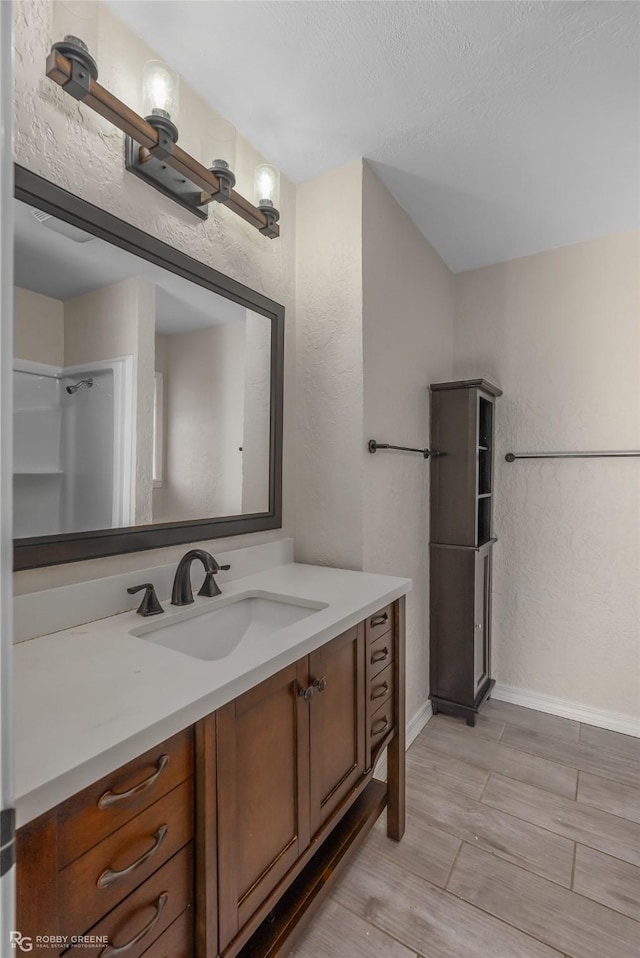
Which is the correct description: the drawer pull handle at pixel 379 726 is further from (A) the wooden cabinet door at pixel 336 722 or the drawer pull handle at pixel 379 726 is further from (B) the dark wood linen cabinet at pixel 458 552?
(B) the dark wood linen cabinet at pixel 458 552

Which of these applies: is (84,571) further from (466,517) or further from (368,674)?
(466,517)

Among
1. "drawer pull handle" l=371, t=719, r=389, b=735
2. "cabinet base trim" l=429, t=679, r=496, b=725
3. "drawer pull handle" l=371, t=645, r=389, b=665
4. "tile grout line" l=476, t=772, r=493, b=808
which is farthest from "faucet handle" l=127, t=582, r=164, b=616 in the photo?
"cabinet base trim" l=429, t=679, r=496, b=725

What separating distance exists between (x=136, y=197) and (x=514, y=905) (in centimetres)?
226

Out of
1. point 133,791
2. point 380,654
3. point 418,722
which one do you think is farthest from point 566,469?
point 133,791

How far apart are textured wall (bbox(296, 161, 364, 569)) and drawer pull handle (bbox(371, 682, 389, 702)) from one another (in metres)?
0.44

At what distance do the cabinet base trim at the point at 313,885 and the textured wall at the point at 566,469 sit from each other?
143 cm

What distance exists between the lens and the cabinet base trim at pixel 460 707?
2211 millimetres

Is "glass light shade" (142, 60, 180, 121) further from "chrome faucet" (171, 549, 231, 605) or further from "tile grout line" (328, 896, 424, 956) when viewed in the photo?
"tile grout line" (328, 896, 424, 956)

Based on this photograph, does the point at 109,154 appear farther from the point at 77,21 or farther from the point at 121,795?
the point at 121,795

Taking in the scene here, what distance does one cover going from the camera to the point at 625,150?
1.68 metres

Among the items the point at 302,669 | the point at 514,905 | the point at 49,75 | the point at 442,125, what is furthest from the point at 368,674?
the point at 442,125

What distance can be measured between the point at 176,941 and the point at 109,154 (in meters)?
1.68

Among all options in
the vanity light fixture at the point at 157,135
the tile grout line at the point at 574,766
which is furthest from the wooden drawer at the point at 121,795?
the tile grout line at the point at 574,766

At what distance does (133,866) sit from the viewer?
65 cm
